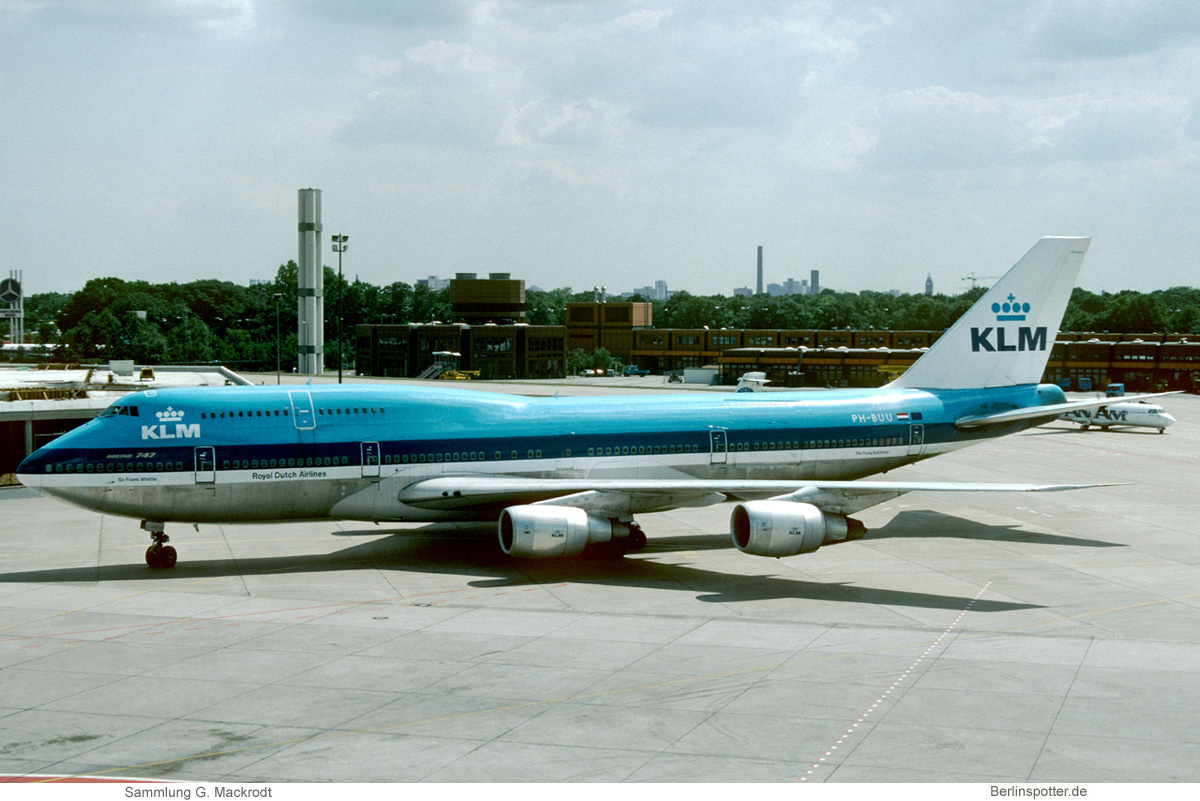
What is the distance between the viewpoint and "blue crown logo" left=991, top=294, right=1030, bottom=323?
137ft

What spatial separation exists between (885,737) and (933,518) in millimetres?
25675

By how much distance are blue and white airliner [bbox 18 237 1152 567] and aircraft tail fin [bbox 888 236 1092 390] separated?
5.46 feet

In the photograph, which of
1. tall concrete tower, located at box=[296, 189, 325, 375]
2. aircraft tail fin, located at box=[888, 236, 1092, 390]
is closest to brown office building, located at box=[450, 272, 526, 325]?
tall concrete tower, located at box=[296, 189, 325, 375]

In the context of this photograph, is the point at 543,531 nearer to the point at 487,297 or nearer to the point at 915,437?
the point at 915,437

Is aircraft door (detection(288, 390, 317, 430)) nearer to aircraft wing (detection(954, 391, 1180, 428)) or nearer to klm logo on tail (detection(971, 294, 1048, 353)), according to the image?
aircraft wing (detection(954, 391, 1180, 428))

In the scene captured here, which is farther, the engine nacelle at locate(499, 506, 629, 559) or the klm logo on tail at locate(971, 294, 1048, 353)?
the klm logo on tail at locate(971, 294, 1048, 353)

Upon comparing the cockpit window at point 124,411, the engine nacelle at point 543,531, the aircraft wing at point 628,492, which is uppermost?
the cockpit window at point 124,411

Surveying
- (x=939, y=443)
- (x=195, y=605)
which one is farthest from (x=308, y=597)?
(x=939, y=443)

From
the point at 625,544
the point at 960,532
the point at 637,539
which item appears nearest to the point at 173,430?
the point at 625,544

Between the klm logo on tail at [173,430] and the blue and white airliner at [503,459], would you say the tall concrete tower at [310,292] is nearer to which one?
the blue and white airliner at [503,459]

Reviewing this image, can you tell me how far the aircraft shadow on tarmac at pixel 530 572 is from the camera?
29.1 metres

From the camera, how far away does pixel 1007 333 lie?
41688mm

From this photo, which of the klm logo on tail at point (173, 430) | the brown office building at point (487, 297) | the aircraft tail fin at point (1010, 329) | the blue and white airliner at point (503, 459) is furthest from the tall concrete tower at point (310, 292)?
the klm logo on tail at point (173, 430)

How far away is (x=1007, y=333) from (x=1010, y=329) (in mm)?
214
